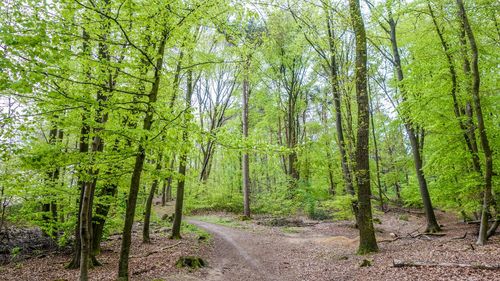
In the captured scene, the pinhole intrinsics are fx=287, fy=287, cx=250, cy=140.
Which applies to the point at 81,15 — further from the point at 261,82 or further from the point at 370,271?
the point at 261,82

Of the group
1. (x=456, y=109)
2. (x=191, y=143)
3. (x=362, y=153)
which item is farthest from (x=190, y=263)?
(x=456, y=109)

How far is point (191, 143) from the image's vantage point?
6.34m

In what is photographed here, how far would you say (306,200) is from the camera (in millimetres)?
20875

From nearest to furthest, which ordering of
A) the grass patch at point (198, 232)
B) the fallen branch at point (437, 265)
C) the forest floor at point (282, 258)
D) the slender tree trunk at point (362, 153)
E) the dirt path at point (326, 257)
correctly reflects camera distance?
the fallen branch at point (437, 265) < the dirt path at point (326, 257) < the forest floor at point (282, 258) < the slender tree trunk at point (362, 153) < the grass patch at point (198, 232)

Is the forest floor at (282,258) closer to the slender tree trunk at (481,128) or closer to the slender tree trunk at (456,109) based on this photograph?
the slender tree trunk at (481,128)

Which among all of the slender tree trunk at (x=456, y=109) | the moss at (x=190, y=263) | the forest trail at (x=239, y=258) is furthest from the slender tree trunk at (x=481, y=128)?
the moss at (x=190, y=263)

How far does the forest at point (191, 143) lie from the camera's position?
214 inches

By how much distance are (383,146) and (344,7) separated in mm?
22332

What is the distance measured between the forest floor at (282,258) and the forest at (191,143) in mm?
82

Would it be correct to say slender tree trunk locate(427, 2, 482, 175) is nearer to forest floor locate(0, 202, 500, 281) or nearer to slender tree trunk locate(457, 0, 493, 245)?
slender tree trunk locate(457, 0, 493, 245)

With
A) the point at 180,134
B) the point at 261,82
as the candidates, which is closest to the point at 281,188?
the point at 261,82

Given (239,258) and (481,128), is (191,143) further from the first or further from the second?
(481,128)

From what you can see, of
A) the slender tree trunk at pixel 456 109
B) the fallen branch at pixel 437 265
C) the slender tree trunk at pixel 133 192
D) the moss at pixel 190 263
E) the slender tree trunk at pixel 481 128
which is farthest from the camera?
the slender tree trunk at pixel 456 109

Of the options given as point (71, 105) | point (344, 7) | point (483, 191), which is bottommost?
point (483, 191)
